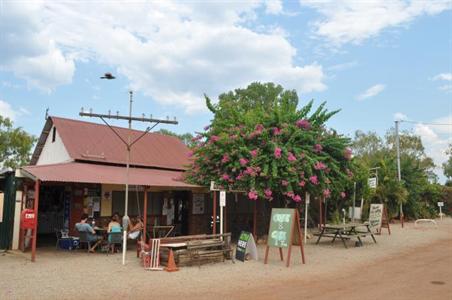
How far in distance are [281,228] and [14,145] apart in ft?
85.1

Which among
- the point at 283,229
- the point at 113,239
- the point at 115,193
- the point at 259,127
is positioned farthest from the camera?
the point at 115,193

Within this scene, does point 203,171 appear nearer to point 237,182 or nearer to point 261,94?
point 237,182

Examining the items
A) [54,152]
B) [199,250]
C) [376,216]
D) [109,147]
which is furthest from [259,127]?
[54,152]

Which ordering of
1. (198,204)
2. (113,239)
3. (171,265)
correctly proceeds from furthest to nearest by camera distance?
(198,204)
(113,239)
(171,265)

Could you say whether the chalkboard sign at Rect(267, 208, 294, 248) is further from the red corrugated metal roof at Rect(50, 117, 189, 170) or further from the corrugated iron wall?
the corrugated iron wall

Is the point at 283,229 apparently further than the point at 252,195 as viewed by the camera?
No

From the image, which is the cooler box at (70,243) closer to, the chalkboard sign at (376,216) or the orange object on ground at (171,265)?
the orange object on ground at (171,265)

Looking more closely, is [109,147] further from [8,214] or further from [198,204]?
[8,214]

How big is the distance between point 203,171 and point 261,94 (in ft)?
101

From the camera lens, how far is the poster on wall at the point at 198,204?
17.7 meters

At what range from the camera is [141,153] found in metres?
19.2

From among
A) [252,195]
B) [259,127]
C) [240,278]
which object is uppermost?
[259,127]

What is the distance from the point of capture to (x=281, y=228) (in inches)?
456

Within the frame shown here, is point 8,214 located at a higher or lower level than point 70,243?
higher
